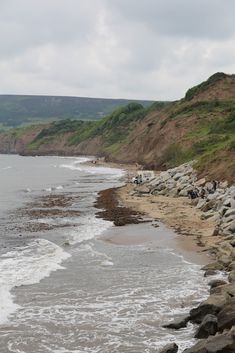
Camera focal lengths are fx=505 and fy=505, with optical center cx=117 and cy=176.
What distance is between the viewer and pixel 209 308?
50.6 ft

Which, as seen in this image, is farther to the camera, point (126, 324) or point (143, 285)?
point (143, 285)

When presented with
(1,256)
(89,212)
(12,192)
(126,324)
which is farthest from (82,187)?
(126,324)

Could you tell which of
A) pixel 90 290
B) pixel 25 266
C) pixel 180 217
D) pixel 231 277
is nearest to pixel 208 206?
pixel 180 217

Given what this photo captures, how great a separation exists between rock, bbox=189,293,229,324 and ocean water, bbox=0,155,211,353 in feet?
1.51

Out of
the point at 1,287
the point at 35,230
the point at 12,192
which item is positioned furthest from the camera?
the point at 12,192

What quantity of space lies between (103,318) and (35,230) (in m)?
18.2

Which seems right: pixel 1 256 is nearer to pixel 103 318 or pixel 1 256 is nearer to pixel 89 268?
pixel 89 268

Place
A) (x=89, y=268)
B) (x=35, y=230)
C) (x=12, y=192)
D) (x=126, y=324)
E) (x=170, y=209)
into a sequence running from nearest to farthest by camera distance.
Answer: (x=126, y=324) → (x=89, y=268) → (x=35, y=230) → (x=170, y=209) → (x=12, y=192)

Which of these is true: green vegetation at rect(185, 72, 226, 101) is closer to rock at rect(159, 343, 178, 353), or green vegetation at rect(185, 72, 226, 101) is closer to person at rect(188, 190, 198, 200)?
person at rect(188, 190, 198, 200)

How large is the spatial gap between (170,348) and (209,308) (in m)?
2.66

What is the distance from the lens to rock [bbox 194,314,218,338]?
14406 mm

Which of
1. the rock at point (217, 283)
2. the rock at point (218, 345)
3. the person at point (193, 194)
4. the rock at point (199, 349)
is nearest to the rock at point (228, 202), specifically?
the person at point (193, 194)

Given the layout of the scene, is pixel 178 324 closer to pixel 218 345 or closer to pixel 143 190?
pixel 218 345

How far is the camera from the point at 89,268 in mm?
23156
